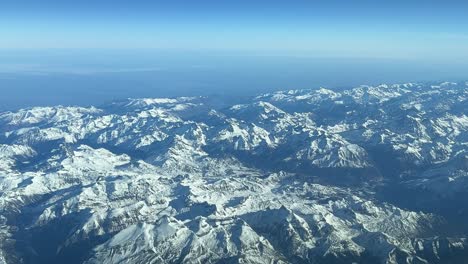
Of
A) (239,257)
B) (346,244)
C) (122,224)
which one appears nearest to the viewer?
(239,257)

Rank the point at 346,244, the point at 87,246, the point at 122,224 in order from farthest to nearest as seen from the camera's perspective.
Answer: the point at 122,224
the point at 87,246
the point at 346,244

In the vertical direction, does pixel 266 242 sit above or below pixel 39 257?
above

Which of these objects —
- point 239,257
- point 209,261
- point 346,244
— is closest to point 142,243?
point 209,261

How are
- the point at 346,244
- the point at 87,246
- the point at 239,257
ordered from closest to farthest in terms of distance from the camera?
the point at 239,257
the point at 346,244
the point at 87,246

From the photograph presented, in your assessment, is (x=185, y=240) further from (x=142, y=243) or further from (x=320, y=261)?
(x=320, y=261)

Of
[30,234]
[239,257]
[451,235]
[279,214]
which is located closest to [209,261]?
[239,257]

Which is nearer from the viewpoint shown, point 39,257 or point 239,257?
point 239,257

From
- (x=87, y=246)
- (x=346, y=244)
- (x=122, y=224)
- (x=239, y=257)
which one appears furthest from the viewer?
(x=122, y=224)

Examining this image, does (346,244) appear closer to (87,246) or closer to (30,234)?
(87,246)

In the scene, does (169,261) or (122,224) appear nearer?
(169,261)
